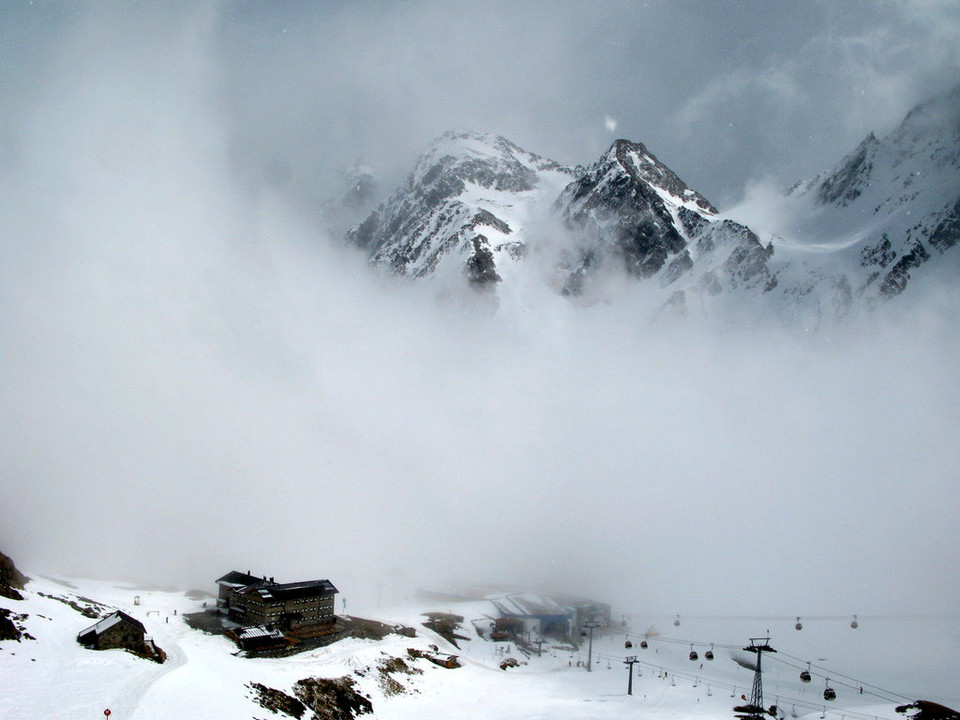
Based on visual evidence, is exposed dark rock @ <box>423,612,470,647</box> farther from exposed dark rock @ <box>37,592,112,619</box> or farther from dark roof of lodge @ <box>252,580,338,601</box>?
exposed dark rock @ <box>37,592,112,619</box>

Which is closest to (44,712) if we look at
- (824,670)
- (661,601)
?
(824,670)

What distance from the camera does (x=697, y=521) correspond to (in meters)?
174

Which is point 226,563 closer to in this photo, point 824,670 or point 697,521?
point 824,670

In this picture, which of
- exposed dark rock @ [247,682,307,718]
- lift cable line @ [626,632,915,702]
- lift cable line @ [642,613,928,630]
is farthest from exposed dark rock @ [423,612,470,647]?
lift cable line @ [642,613,928,630]

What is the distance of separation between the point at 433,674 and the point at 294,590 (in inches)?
781

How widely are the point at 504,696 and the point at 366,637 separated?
1863 cm

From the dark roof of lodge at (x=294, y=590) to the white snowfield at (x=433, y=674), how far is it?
8318mm

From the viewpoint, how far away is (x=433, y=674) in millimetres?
71375

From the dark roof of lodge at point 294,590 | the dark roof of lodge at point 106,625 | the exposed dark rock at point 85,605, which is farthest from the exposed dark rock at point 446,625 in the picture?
the dark roof of lodge at point 106,625

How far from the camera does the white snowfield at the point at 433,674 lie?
1770 inches

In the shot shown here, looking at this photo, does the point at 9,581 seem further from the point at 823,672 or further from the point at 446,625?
the point at 823,672

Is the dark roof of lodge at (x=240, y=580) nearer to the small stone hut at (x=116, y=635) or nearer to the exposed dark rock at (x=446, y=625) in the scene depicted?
the exposed dark rock at (x=446, y=625)

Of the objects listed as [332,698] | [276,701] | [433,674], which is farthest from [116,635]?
[433,674]

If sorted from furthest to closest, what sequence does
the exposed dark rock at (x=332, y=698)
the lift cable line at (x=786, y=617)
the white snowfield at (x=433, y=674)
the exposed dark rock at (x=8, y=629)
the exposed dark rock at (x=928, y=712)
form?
the lift cable line at (x=786, y=617)
the exposed dark rock at (x=928, y=712)
the exposed dark rock at (x=332, y=698)
the exposed dark rock at (x=8, y=629)
the white snowfield at (x=433, y=674)
